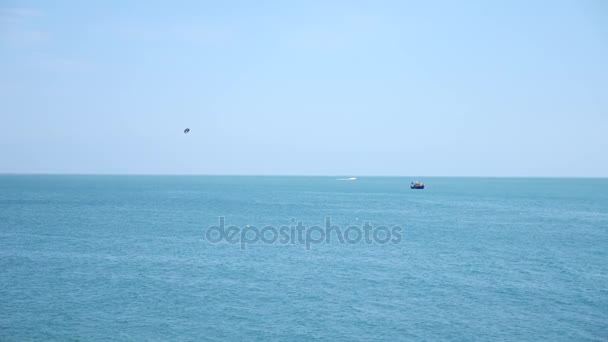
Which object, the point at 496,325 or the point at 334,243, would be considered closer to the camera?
the point at 496,325

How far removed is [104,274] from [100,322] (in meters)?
17.7

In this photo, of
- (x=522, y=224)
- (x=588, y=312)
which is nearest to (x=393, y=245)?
(x=588, y=312)

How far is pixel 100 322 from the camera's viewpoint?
4466 centimetres

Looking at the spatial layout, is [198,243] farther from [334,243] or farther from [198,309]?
[198,309]

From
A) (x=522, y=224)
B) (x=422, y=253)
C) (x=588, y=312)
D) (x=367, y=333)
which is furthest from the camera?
(x=522, y=224)
